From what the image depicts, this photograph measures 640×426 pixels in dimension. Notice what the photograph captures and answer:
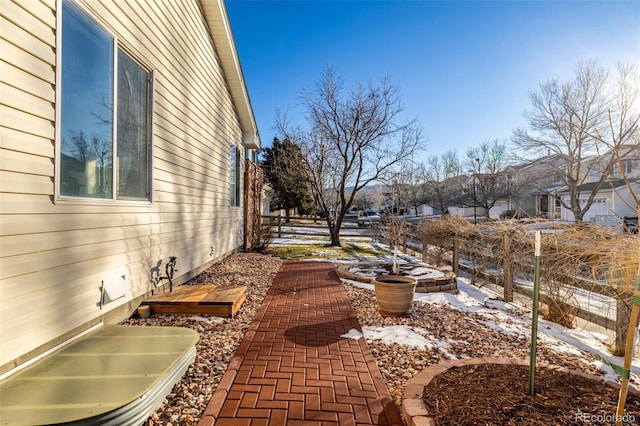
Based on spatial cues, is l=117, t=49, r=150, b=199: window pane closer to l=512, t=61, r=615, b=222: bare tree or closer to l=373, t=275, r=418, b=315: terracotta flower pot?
l=373, t=275, r=418, b=315: terracotta flower pot

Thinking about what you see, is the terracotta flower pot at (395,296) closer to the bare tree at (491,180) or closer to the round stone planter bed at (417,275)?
the round stone planter bed at (417,275)

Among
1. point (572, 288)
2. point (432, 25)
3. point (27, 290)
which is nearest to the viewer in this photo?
point (27, 290)

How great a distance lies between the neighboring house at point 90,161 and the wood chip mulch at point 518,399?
9.83 ft

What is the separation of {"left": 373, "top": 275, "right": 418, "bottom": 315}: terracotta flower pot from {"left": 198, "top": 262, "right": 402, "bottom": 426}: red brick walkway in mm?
479

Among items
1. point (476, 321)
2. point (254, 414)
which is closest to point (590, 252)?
point (476, 321)

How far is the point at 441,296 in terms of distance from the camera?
5824mm

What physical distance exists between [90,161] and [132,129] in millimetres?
984

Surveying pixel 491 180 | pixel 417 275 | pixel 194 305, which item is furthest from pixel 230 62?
pixel 491 180

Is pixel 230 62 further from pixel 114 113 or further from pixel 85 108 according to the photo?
pixel 85 108

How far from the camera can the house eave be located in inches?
271

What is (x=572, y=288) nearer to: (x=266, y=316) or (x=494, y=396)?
(x=494, y=396)

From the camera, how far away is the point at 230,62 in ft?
26.5

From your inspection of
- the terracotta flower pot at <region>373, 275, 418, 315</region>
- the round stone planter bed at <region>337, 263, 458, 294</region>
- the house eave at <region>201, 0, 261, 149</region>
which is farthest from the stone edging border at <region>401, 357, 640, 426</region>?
the house eave at <region>201, 0, 261, 149</region>

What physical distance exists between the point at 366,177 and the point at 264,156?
59.9 feet
